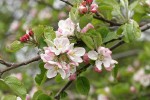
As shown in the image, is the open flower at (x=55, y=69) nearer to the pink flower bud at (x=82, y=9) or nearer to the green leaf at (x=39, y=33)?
the green leaf at (x=39, y=33)

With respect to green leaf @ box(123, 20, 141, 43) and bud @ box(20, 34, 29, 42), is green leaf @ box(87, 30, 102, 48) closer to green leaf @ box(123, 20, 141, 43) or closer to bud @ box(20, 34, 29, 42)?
green leaf @ box(123, 20, 141, 43)

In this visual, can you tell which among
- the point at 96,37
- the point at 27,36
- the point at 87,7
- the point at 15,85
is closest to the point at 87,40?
the point at 96,37

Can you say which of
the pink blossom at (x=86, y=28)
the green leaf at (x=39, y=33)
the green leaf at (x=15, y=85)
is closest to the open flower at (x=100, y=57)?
the pink blossom at (x=86, y=28)

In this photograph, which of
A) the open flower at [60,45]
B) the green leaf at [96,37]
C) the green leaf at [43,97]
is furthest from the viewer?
the green leaf at [43,97]

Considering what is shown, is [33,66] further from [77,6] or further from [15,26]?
[77,6]

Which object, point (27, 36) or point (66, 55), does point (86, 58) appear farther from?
point (27, 36)
